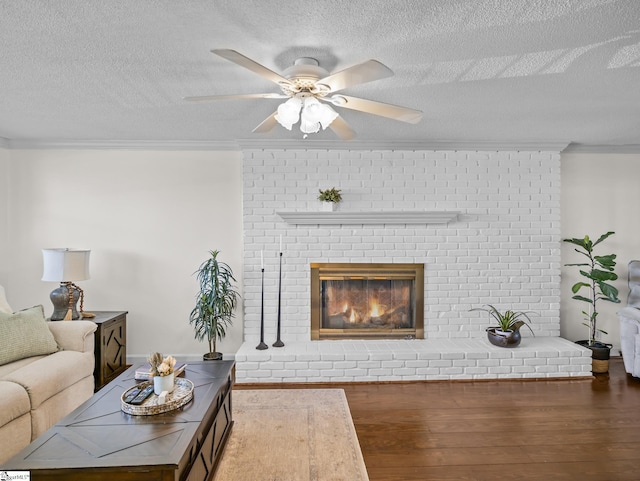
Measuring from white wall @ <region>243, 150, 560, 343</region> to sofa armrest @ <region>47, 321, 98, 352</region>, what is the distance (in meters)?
1.48

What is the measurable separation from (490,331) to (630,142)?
7.70 feet

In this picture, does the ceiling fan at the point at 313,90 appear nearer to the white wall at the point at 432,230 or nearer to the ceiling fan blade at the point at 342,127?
the ceiling fan blade at the point at 342,127

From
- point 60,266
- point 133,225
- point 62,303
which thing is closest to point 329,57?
point 60,266

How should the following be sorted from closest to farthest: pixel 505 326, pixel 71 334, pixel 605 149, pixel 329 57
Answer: pixel 329 57
pixel 71 334
pixel 505 326
pixel 605 149

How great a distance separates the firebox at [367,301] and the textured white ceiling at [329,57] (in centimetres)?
149

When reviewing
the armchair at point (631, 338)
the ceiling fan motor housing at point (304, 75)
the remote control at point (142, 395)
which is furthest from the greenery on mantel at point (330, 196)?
the armchair at point (631, 338)

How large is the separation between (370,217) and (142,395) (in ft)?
8.85

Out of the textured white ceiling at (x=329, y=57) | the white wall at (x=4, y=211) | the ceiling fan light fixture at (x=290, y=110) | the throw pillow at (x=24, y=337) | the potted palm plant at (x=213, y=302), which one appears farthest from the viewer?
the white wall at (x=4, y=211)

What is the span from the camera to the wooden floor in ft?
7.45

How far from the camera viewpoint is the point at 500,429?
A: 275 centimetres

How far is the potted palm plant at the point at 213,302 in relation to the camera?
12.5ft

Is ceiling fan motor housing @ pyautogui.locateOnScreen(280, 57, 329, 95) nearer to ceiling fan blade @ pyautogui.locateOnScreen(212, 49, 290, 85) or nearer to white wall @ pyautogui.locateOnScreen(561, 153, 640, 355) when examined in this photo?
ceiling fan blade @ pyautogui.locateOnScreen(212, 49, 290, 85)

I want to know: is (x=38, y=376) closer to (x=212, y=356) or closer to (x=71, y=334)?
(x=71, y=334)

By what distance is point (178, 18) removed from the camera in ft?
5.97
